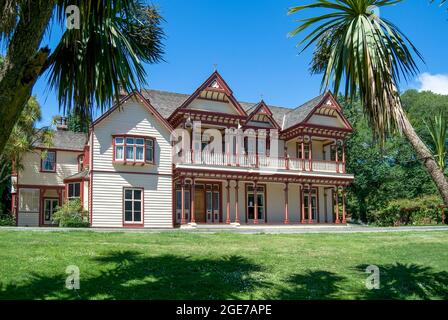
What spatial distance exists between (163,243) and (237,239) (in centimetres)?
345

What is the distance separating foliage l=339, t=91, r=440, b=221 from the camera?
39312 mm

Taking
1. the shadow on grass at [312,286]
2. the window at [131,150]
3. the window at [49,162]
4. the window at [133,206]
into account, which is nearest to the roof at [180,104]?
the window at [131,150]

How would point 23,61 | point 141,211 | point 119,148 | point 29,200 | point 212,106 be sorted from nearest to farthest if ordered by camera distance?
point 23,61, point 119,148, point 141,211, point 212,106, point 29,200

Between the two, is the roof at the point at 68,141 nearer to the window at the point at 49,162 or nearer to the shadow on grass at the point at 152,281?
the window at the point at 49,162

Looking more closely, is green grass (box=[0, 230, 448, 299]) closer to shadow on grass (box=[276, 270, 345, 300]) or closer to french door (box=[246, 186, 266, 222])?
shadow on grass (box=[276, 270, 345, 300])

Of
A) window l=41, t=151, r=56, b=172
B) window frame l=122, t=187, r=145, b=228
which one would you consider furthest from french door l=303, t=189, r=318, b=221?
window l=41, t=151, r=56, b=172

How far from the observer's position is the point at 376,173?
3916 centimetres

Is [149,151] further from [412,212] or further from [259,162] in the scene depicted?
[412,212]

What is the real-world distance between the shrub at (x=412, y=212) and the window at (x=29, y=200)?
2499cm

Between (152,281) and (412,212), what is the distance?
1185 inches

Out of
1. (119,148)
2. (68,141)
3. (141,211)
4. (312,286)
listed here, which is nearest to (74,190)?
(119,148)

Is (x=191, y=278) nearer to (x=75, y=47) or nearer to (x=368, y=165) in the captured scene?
(x=75, y=47)

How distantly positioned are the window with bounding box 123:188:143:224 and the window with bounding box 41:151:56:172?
350 inches

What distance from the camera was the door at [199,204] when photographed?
2953 cm
